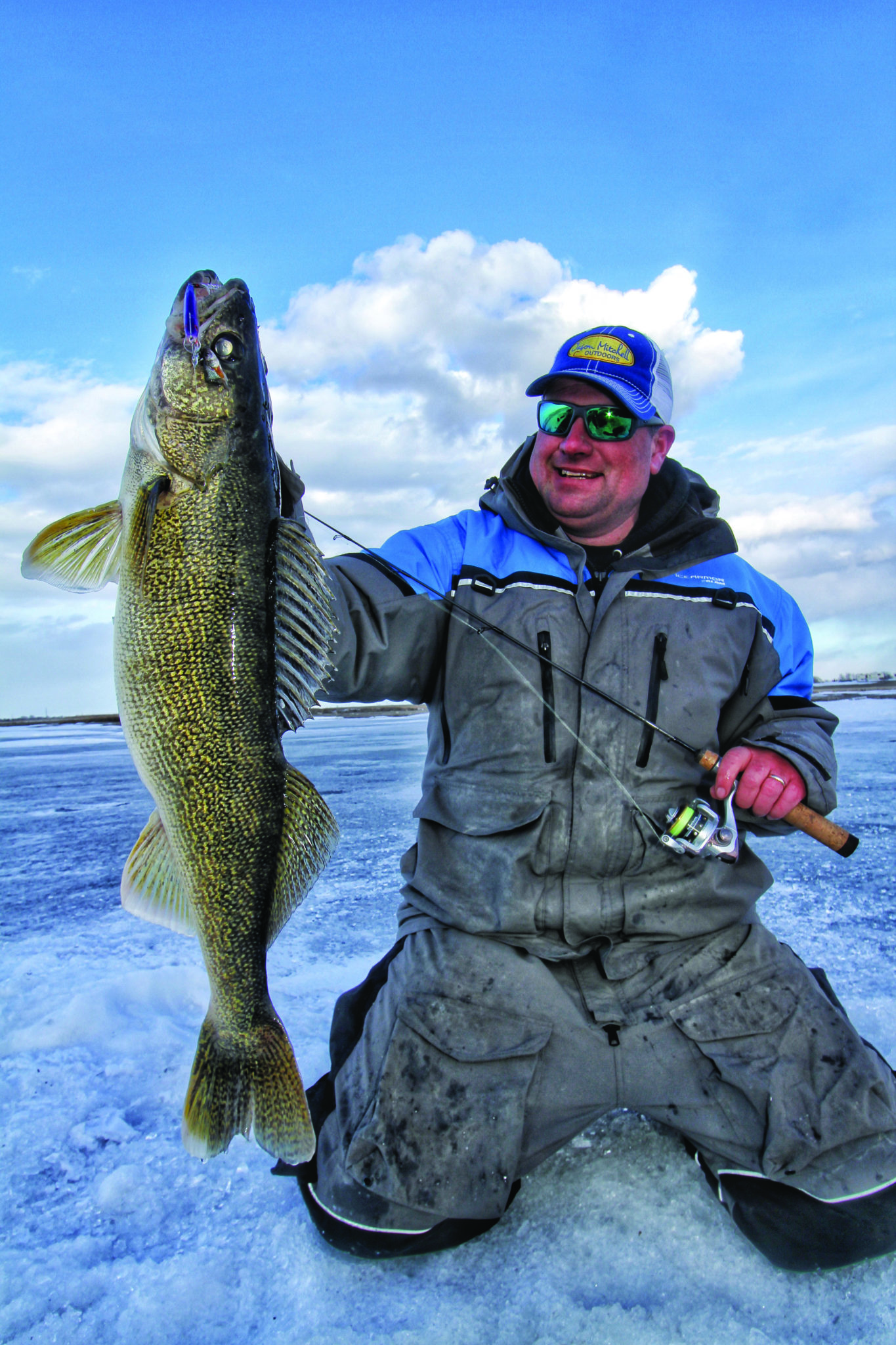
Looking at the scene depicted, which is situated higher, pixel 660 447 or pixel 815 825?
pixel 660 447

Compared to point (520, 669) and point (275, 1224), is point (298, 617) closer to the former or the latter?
point (520, 669)

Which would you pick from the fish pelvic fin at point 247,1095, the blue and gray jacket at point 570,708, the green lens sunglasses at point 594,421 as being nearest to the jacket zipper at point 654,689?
the blue and gray jacket at point 570,708

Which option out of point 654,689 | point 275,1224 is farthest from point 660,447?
point 275,1224

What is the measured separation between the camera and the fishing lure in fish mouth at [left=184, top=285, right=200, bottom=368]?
6.42ft

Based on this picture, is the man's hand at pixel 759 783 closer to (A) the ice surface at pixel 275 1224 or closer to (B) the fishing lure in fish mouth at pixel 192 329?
(A) the ice surface at pixel 275 1224

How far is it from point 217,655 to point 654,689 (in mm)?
1381

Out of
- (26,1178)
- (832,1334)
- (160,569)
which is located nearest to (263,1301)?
(26,1178)

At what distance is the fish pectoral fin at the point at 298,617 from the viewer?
1931mm

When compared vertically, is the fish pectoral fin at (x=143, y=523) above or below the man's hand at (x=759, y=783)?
above

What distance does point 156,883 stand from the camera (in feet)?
6.68

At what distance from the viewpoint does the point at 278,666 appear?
76.4 inches

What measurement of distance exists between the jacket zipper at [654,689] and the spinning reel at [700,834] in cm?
22

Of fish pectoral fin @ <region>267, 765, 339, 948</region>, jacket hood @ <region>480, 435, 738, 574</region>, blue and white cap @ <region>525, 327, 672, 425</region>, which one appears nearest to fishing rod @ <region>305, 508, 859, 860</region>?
jacket hood @ <region>480, 435, 738, 574</region>

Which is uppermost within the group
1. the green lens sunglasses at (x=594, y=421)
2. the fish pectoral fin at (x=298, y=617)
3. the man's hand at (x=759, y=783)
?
the green lens sunglasses at (x=594, y=421)
